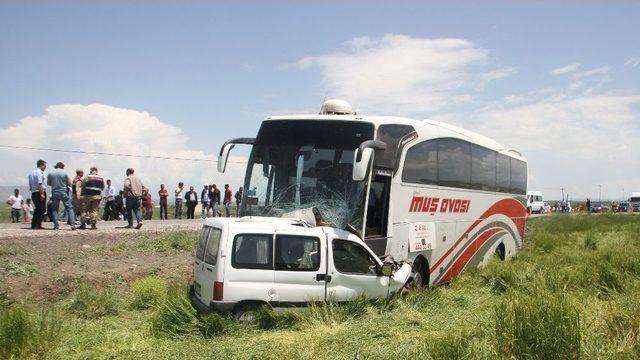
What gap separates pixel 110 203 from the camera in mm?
27531

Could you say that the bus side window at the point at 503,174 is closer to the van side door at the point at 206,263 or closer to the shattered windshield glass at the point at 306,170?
the shattered windshield glass at the point at 306,170

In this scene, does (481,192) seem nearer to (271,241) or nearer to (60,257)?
(271,241)

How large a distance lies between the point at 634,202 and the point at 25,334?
275 ft

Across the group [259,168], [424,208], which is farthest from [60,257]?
[424,208]

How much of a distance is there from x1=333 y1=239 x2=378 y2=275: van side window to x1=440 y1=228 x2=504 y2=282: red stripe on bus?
15.0 feet

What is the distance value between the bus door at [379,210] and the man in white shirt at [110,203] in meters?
19.3

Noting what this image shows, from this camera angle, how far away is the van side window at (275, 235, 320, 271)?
28.0 feet

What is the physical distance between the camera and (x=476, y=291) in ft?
35.8

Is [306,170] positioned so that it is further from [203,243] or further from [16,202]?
[16,202]

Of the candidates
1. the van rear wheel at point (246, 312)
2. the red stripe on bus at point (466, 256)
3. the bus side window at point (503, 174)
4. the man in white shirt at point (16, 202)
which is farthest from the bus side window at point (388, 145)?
the man in white shirt at point (16, 202)

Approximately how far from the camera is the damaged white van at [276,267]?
327 inches

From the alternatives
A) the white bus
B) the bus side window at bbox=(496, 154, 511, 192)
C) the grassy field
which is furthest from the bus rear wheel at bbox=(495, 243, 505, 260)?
the grassy field

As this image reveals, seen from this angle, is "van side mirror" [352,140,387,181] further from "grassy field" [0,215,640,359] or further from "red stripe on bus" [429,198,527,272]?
"red stripe on bus" [429,198,527,272]

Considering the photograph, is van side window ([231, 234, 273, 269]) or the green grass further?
the green grass
